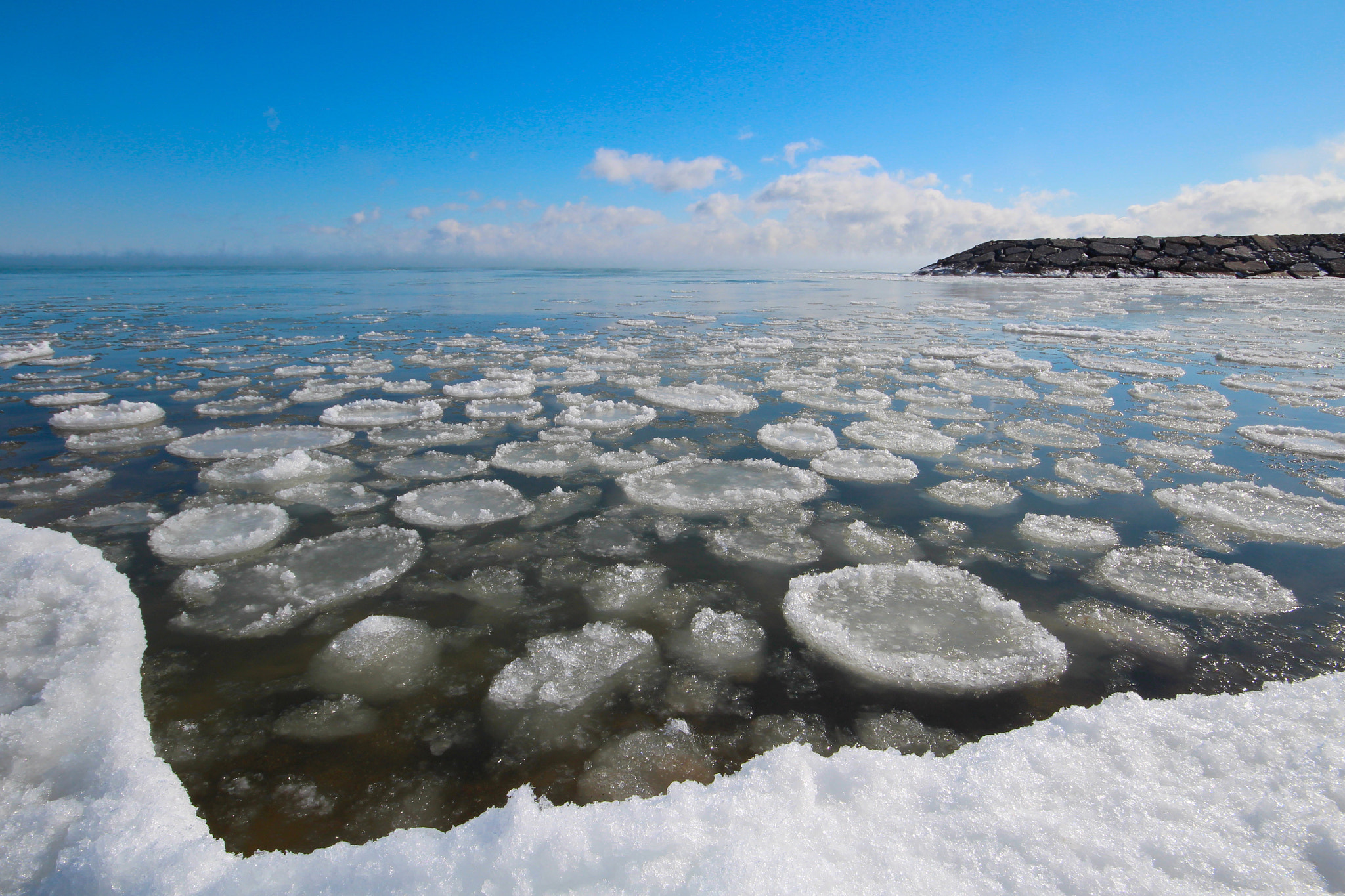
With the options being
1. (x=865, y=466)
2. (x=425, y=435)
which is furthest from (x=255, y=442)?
(x=865, y=466)

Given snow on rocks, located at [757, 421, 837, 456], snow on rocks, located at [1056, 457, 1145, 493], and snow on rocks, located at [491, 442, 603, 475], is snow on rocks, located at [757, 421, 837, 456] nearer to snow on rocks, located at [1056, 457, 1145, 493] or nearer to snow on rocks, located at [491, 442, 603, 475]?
snow on rocks, located at [491, 442, 603, 475]

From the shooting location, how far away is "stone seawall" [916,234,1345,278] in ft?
77.9

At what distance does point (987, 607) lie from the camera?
1963 millimetres

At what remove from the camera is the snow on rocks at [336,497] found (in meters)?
2.73

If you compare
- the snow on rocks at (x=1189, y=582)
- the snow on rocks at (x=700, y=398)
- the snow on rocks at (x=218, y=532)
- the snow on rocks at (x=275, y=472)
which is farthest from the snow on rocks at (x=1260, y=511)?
the snow on rocks at (x=275, y=472)

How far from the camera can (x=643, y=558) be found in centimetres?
230

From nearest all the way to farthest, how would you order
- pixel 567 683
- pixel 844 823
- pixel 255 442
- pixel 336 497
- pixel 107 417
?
pixel 844 823 < pixel 567 683 < pixel 336 497 < pixel 255 442 < pixel 107 417

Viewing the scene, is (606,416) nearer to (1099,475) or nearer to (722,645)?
(722,645)

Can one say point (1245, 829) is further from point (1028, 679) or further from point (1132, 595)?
point (1132, 595)

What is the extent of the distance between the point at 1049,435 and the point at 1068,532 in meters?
1.69

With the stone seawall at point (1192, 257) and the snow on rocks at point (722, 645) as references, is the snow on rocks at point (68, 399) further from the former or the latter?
the stone seawall at point (1192, 257)

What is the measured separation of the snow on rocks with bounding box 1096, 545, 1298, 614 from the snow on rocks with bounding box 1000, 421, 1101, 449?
144cm

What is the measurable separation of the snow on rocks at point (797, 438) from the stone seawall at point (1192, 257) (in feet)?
89.2

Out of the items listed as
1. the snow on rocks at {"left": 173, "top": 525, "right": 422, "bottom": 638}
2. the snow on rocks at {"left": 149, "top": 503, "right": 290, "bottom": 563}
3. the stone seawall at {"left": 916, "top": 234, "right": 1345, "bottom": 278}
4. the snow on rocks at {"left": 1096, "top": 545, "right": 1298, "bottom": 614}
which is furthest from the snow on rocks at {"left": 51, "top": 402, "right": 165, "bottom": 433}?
the stone seawall at {"left": 916, "top": 234, "right": 1345, "bottom": 278}
